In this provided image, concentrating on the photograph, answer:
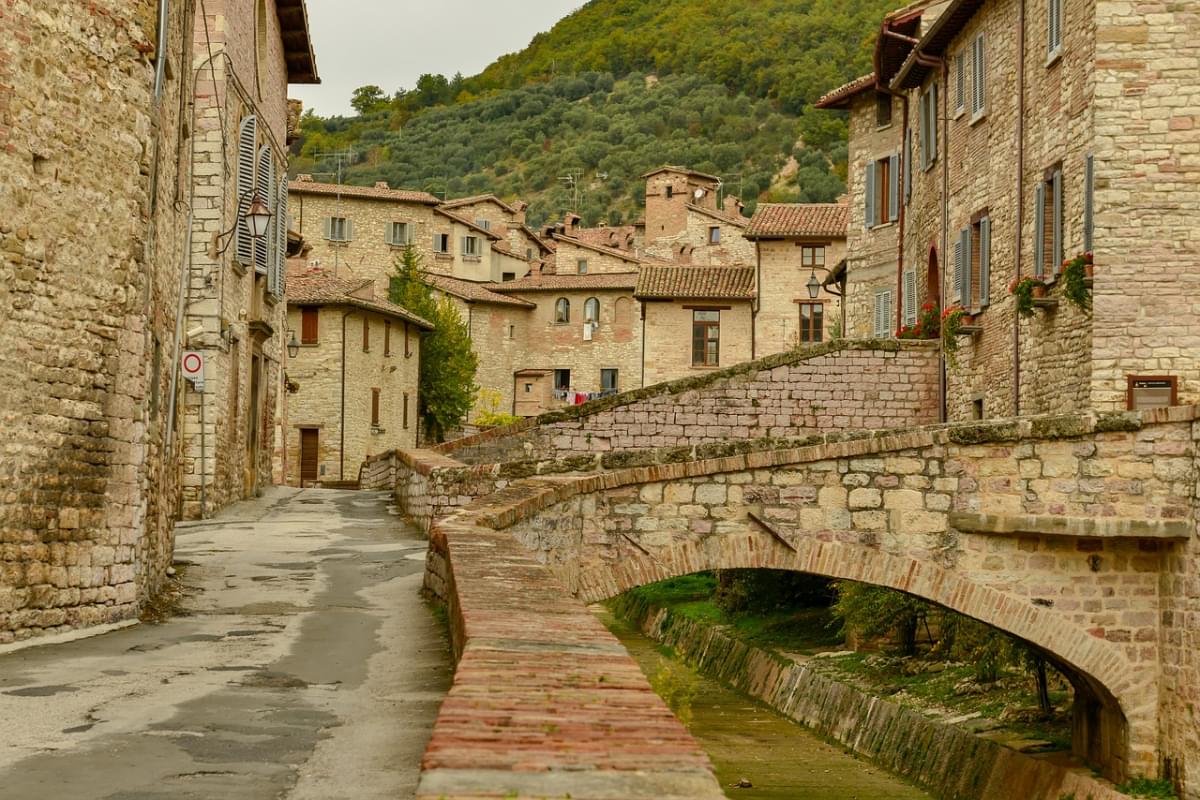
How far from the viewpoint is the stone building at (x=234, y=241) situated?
969 inches

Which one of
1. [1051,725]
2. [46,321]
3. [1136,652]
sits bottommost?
[1051,725]

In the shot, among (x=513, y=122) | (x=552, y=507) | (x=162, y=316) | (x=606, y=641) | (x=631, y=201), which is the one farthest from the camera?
(x=513, y=122)

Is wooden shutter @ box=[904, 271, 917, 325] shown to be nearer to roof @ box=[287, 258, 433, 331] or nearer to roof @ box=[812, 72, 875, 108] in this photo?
roof @ box=[812, 72, 875, 108]

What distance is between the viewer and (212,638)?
12.8m

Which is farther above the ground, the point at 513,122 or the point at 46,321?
the point at 513,122

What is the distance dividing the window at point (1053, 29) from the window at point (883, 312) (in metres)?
11.7

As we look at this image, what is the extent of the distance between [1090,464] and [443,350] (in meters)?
45.3

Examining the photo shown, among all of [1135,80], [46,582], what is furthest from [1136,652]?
[46,582]

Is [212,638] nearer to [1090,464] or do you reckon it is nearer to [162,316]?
[162,316]

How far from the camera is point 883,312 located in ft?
109

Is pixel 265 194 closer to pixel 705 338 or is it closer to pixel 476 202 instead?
pixel 705 338

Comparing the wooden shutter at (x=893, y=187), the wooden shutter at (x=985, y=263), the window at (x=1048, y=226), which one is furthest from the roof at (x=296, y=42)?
the window at (x=1048, y=226)

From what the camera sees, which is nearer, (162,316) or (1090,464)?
(1090,464)

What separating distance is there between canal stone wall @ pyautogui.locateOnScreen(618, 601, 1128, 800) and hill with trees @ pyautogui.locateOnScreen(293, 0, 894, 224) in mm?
74773
